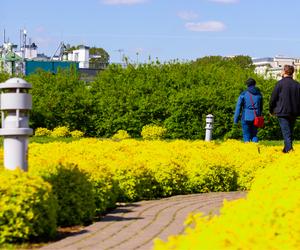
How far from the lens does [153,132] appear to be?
67.6 feet

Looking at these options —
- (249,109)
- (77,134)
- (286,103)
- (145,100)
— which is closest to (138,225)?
(286,103)

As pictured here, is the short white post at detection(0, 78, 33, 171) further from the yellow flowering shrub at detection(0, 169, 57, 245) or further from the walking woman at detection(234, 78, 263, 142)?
the walking woman at detection(234, 78, 263, 142)

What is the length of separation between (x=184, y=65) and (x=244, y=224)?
20308 millimetres

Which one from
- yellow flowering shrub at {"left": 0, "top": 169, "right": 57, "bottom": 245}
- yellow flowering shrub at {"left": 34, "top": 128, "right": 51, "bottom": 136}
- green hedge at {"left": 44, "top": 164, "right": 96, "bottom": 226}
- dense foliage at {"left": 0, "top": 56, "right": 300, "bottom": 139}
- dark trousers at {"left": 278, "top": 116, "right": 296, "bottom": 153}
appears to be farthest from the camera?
dense foliage at {"left": 0, "top": 56, "right": 300, "bottom": 139}

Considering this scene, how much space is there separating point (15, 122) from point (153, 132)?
1454cm

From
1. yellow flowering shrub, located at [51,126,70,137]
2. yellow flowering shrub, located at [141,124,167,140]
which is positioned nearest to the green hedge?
yellow flowering shrub, located at [51,126,70,137]

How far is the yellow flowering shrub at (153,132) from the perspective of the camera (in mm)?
20375

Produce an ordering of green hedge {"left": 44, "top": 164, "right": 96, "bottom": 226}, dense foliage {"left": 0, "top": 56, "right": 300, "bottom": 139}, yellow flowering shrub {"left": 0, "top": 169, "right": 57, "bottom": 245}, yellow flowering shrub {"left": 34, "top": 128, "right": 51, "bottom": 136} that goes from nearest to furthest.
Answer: yellow flowering shrub {"left": 0, "top": 169, "right": 57, "bottom": 245} → green hedge {"left": 44, "top": 164, "right": 96, "bottom": 226} → yellow flowering shrub {"left": 34, "top": 128, "right": 51, "bottom": 136} → dense foliage {"left": 0, "top": 56, "right": 300, "bottom": 139}

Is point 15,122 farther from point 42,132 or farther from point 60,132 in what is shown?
point 42,132

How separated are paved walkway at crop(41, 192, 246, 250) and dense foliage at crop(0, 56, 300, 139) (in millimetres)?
12884

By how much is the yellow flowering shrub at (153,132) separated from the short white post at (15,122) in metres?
13.9

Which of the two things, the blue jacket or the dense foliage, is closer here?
the blue jacket

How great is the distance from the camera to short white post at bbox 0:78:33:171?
609 centimetres

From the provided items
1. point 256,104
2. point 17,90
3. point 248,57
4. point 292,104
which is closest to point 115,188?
point 17,90
